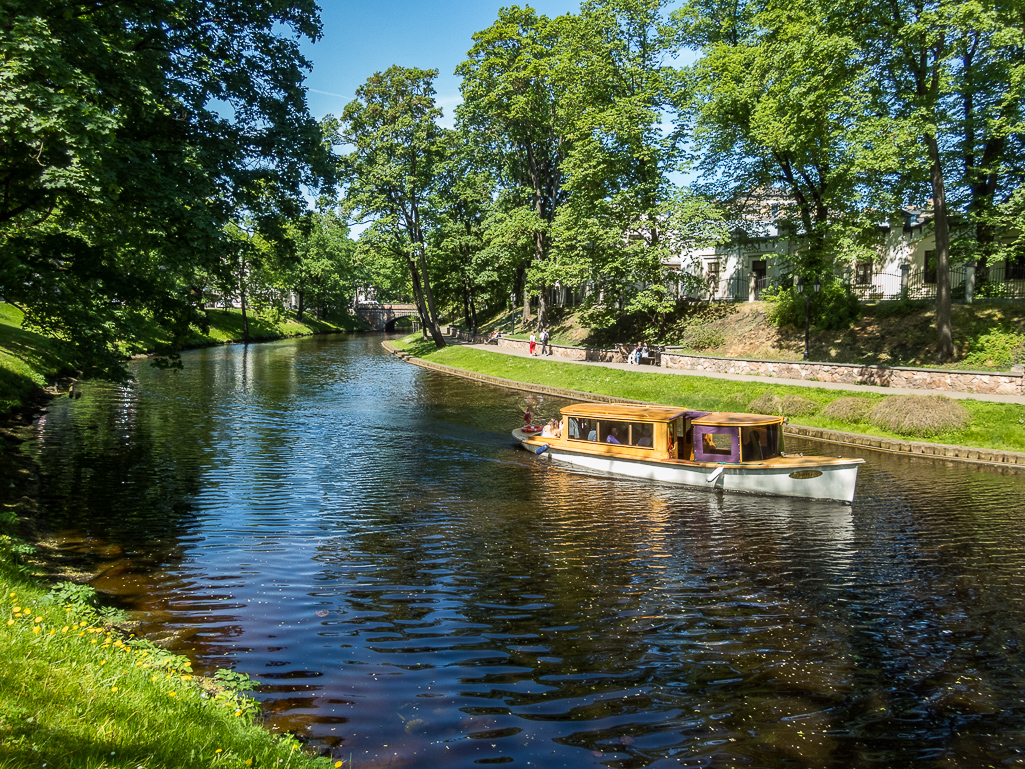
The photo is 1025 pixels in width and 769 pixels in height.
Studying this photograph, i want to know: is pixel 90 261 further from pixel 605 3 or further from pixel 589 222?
pixel 605 3

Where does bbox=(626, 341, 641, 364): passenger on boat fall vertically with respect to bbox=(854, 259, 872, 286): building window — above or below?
below

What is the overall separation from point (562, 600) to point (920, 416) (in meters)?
19.3

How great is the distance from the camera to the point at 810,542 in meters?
14.7

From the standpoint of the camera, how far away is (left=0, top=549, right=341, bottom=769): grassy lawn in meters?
4.65

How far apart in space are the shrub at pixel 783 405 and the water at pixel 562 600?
18.9ft

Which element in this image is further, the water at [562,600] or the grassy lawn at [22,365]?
the grassy lawn at [22,365]

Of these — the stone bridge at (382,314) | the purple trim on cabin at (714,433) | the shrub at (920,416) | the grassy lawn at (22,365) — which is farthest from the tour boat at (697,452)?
the stone bridge at (382,314)

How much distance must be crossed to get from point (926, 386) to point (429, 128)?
4101cm

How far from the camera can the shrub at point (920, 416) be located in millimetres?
23312

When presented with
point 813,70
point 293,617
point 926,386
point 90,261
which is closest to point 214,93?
point 90,261

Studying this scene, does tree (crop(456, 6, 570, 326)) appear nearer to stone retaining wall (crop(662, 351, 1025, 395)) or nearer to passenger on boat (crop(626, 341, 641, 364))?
passenger on boat (crop(626, 341, 641, 364))

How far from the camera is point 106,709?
17.6 ft

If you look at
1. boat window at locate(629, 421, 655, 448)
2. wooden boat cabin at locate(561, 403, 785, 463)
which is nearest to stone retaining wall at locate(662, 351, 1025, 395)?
wooden boat cabin at locate(561, 403, 785, 463)

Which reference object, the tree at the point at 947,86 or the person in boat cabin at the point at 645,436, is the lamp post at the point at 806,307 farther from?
the person in boat cabin at the point at 645,436
